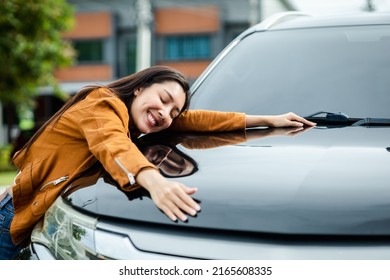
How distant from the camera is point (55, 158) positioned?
8.18ft

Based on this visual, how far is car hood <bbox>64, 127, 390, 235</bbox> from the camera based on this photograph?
1.72 meters

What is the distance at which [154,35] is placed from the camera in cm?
3744

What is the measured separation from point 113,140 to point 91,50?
36463mm

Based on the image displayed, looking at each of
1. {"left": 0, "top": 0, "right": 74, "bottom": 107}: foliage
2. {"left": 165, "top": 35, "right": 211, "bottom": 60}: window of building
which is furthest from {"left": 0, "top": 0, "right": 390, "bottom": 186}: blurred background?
{"left": 0, "top": 0, "right": 74, "bottom": 107}: foliage

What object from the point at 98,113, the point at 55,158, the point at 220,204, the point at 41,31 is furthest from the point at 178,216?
the point at 41,31

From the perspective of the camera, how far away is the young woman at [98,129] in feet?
7.47

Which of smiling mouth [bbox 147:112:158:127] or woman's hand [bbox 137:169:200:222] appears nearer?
woman's hand [bbox 137:169:200:222]

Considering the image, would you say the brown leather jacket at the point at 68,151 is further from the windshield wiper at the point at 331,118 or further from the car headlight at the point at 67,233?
the windshield wiper at the point at 331,118

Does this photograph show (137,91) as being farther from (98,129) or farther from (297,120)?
(297,120)

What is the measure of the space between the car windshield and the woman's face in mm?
412

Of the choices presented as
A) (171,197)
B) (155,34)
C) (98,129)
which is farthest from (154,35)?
(171,197)

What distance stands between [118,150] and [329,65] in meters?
1.32

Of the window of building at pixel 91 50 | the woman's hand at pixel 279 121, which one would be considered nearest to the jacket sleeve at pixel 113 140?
the woman's hand at pixel 279 121

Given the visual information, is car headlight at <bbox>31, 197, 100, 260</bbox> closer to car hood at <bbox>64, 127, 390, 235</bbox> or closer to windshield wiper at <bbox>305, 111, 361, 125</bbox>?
car hood at <bbox>64, 127, 390, 235</bbox>
